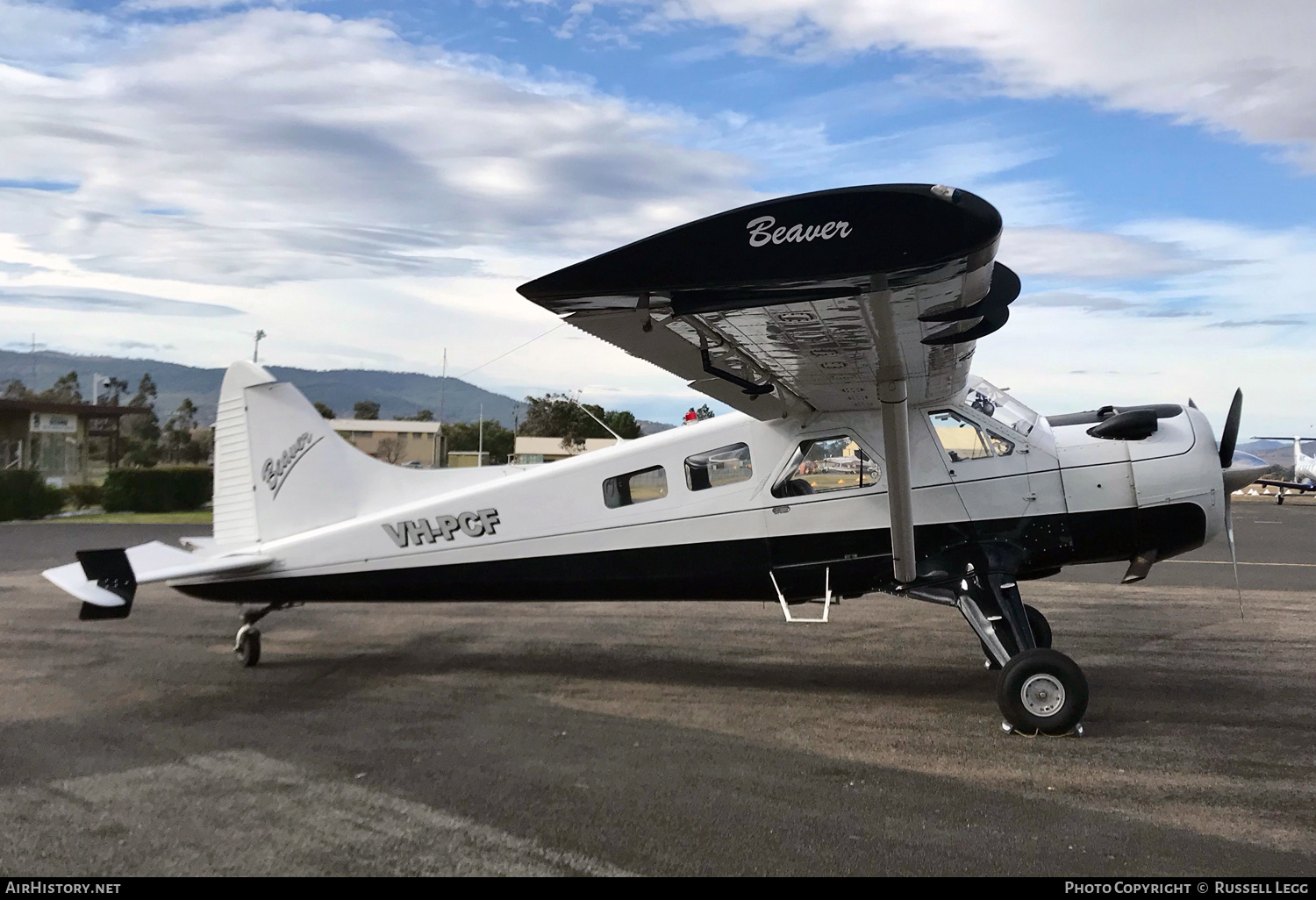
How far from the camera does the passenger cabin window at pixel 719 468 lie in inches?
286

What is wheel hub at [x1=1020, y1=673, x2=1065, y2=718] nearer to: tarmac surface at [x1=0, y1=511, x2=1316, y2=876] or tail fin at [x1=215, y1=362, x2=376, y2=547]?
tarmac surface at [x1=0, y1=511, x2=1316, y2=876]

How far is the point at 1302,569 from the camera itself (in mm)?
15008

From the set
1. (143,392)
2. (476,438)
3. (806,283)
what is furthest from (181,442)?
(806,283)

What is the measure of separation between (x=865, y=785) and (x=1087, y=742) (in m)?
1.73

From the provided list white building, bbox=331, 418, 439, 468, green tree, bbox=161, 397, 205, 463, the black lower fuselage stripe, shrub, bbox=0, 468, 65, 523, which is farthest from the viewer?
green tree, bbox=161, 397, 205, 463

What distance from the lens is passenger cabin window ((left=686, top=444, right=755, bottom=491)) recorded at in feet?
23.9

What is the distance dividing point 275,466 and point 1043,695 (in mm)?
6479

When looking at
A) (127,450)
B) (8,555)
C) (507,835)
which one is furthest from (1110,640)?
(127,450)

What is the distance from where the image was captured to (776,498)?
23.4 feet

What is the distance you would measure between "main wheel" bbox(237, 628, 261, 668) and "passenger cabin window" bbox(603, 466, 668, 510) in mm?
3489

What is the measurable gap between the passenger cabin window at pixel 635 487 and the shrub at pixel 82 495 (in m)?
30.8

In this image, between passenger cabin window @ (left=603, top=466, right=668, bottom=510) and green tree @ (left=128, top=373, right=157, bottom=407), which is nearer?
passenger cabin window @ (left=603, top=466, right=668, bottom=510)

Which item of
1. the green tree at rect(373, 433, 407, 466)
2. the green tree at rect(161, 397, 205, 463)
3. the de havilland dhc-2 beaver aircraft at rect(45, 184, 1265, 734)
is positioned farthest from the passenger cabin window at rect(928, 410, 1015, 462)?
the green tree at rect(161, 397, 205, 463)

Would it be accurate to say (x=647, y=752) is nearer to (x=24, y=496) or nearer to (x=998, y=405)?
(x=998, y=405)
